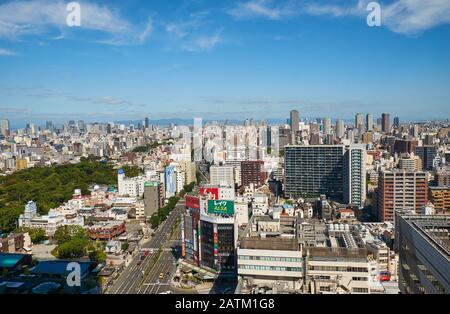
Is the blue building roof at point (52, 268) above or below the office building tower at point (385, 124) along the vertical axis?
below

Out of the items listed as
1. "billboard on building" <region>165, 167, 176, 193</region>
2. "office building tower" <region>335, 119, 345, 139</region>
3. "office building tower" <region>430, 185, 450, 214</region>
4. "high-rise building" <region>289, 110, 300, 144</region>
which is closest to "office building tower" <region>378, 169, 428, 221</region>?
"office building tower" <region>430, 185, 450, 214</region>

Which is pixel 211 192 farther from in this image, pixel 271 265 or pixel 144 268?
pixel 271 265

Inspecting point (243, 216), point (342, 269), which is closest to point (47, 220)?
point (243, 216)

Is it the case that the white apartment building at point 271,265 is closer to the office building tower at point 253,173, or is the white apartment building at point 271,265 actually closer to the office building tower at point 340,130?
the office building tower at point 253,173

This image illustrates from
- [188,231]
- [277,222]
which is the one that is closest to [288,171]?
[277,222]

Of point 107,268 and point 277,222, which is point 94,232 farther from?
point 277,222

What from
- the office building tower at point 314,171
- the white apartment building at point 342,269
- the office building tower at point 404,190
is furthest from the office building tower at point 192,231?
the office building tower at point 314,171

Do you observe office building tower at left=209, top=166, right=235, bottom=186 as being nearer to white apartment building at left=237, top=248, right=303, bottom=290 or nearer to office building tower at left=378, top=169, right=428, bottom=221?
office building tower at left=378, top=169, right=428, bottom=221
